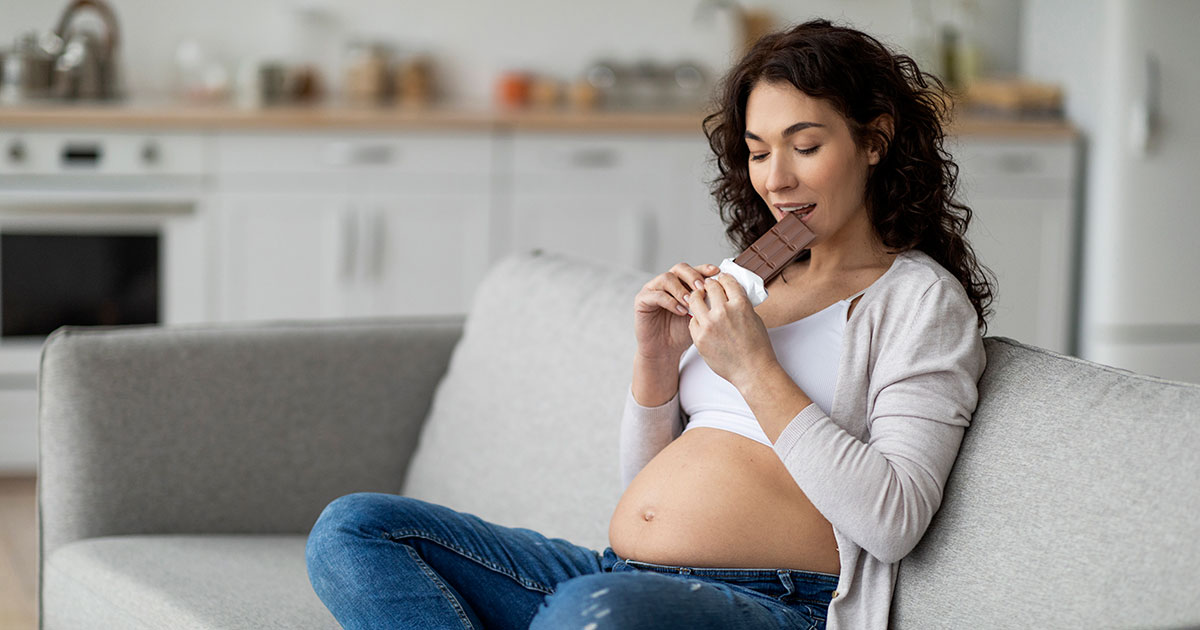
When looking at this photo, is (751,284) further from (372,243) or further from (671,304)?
(372,243)

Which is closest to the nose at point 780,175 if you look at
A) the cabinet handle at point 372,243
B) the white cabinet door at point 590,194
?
the white cabinet door at point 590,194

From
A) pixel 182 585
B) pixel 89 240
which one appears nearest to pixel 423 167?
pixel 89 240

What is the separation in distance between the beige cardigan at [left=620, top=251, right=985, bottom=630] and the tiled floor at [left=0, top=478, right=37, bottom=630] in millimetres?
1953

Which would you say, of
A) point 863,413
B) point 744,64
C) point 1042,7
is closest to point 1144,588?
point 863,413

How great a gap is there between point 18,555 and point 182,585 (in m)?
1.62

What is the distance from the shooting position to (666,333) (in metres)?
1.48

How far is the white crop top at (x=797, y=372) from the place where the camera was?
1.38m

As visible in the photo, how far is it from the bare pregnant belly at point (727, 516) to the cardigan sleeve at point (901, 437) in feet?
0.27

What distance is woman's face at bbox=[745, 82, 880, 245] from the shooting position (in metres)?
1.36

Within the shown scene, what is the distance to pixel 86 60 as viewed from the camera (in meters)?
3.77

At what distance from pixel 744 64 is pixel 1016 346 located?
1.41 ft

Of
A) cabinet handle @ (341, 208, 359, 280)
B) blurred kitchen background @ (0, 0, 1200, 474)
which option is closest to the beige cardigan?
blurred kitchen background @ (0, 0, 1200, 474)

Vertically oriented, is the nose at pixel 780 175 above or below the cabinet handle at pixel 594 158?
above

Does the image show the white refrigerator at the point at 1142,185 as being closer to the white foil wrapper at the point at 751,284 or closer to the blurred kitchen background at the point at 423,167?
the blurred kitchen background at the point at 423,167
